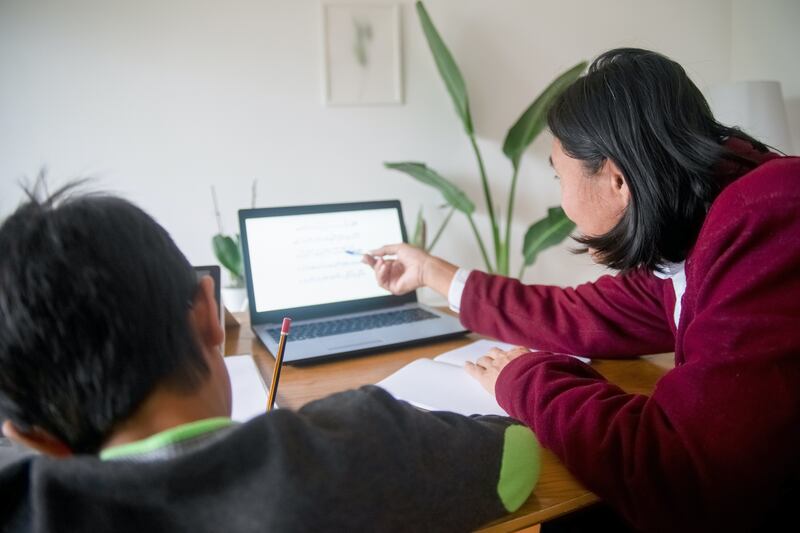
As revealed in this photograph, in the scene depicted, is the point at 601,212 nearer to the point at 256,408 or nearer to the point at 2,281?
the point at 256,408

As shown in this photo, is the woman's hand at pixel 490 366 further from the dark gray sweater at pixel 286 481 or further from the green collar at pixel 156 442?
the green collar at pixel 156 442

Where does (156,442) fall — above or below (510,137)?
below

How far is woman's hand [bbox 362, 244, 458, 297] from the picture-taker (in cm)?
106

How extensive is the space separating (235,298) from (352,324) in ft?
1.70

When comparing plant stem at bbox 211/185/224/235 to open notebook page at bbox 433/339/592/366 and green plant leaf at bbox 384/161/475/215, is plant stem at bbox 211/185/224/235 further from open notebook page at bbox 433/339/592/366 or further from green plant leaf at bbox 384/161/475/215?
open notebook page at bbox 433/339/592/366

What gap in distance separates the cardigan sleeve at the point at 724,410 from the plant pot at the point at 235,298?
41.4 inches

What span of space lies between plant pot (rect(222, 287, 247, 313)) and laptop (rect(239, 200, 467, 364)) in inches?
13.8

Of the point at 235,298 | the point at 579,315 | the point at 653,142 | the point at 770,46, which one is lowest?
the point at 235,298

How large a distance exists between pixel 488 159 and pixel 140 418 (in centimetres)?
197

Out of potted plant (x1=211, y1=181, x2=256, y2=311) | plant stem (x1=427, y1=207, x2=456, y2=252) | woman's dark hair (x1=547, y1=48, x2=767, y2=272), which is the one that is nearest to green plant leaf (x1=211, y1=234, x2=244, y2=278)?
potted plant (x1=211, y1=181, x2=256, y2=311)

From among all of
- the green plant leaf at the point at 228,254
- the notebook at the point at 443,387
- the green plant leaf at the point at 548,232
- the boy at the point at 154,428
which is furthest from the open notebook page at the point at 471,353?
the green plant leaf at the point at 548,232

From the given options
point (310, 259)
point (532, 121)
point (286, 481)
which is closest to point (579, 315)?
point (310, 259)

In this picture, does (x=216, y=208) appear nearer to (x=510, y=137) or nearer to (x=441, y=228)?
(x=441, y=228)

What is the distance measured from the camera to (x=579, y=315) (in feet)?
3.05
